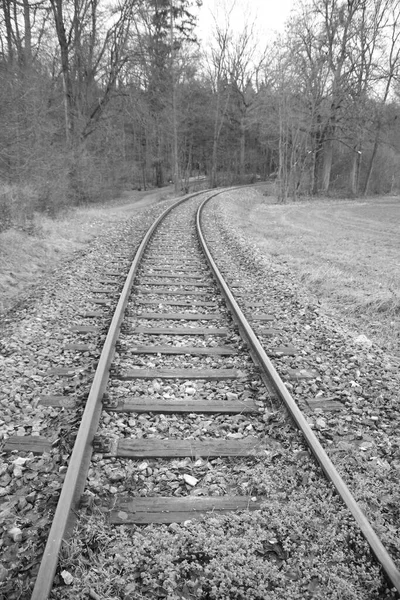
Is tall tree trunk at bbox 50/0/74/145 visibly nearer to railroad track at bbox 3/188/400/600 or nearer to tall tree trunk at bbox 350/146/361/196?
railroad track at bbox 3/188/400/600

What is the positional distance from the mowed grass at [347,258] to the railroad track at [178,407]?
167 cm

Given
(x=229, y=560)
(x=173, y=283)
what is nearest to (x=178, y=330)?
(x=173, y=283)

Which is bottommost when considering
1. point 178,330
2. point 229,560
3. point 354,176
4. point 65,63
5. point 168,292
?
point 229,560

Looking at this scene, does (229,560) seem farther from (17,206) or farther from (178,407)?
(17,206)

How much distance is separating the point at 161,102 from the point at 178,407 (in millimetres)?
32963

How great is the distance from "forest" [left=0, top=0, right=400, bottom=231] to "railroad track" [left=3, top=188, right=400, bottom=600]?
21.8ft

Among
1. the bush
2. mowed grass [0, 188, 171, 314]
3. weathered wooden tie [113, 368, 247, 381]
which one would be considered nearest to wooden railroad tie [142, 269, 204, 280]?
mowed grass [0, 188, 171, 314]

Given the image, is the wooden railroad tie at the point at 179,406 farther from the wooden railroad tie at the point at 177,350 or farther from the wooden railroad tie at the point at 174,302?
the wooden railroad tie at the point at 174,302

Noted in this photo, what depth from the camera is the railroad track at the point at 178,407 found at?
2580 millimetres

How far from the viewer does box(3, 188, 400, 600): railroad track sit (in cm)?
258

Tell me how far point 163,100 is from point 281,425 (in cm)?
3234

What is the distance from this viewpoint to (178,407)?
363 cm

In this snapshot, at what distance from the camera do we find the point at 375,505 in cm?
270

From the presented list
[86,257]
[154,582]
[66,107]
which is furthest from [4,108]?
[154,582]
